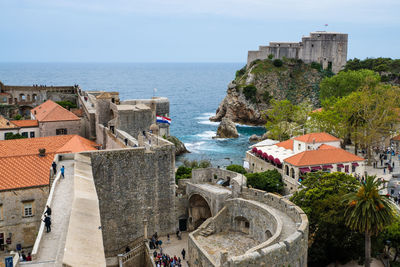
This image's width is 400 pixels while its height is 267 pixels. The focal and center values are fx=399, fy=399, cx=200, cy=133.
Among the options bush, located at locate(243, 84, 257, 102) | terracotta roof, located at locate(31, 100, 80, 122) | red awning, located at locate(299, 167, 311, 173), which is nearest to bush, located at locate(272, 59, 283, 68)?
bush, located at locate(243, 84, 257, 102)

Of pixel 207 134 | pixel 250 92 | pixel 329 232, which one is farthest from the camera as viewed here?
pixel 250 92

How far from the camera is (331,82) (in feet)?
241

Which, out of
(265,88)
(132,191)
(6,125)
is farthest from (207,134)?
(132,191)

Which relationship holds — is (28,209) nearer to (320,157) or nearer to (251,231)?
(251,231)

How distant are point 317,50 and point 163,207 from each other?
95658 mm

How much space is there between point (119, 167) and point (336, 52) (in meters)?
99.0

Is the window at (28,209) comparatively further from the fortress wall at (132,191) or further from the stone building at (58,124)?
the stone building at (58,124)

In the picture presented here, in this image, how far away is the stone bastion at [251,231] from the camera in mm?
21739

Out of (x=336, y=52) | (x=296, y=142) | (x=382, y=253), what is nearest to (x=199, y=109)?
(x=336, y=52)

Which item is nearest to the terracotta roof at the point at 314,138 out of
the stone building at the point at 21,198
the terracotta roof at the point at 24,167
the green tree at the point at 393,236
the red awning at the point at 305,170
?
the red awning at the point at 305,170

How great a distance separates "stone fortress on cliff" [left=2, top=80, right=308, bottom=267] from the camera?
867 inches

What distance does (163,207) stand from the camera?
30.1 meters

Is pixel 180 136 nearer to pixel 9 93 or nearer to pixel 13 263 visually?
pixel 9 93

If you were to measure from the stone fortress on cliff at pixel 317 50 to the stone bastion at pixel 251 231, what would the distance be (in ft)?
284
